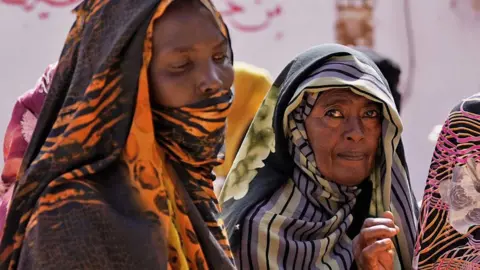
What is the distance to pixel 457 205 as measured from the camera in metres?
2.34

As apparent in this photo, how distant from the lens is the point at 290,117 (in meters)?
2.67

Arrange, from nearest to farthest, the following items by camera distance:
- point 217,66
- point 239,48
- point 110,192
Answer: point 110,192
point 217,66
point 239,48

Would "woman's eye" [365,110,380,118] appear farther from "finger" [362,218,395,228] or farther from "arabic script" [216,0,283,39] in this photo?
"arabic script" [216,0,283,39]

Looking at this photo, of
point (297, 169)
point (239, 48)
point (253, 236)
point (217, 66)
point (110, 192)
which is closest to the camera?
point (110, 192)

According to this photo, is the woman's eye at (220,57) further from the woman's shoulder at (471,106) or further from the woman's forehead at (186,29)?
the woman's shoulder at (471,106)

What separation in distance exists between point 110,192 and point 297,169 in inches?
43.8

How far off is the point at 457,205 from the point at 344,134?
0.38 meters

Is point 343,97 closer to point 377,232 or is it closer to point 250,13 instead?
point 377,232

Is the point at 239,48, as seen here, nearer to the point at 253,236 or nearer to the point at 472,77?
the point at 472,77

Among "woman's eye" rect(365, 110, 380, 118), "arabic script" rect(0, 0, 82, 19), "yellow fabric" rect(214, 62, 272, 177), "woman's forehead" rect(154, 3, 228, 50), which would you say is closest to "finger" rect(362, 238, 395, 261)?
"woman's eye" rect(365, 110, 380, 118)

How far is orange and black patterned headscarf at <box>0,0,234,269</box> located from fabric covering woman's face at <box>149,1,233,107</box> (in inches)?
0.8

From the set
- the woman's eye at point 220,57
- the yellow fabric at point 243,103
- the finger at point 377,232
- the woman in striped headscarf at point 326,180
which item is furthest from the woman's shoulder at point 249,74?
the woman's eye at point 220,57

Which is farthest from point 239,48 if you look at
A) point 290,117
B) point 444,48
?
point 290,117

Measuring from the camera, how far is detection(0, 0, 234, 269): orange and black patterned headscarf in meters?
1.56
